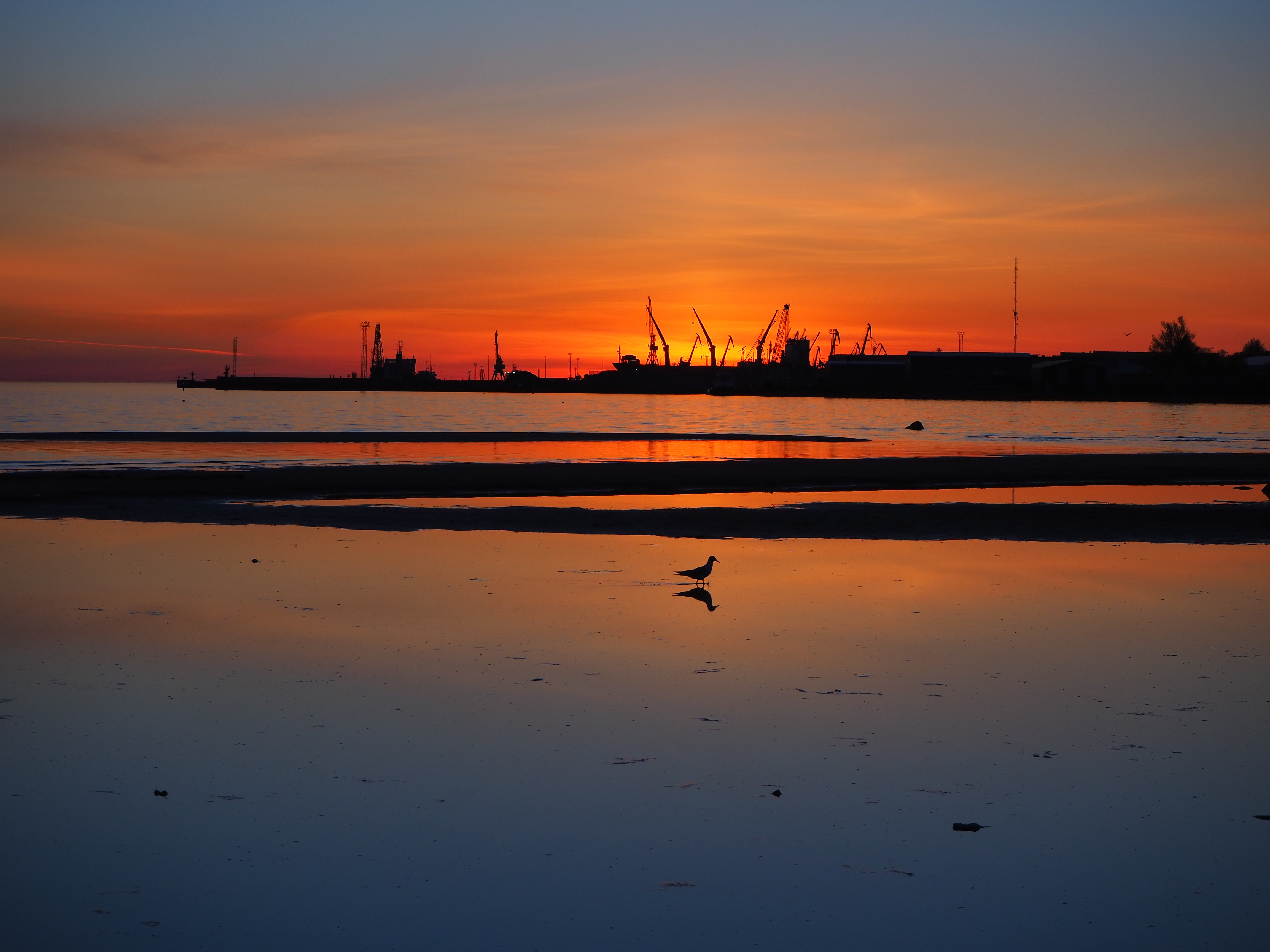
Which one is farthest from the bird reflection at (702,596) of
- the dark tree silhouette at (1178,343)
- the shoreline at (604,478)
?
the dark tree silhouette at (1178,343)

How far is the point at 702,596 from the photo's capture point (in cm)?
1268

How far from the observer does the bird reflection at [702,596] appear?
40.0 ft

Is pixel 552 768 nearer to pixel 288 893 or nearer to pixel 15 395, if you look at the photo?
pixel 288 893

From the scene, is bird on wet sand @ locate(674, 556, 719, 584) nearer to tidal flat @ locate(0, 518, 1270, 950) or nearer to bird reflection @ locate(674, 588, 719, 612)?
bird reflection @ locate(674, 588, 719, 612)

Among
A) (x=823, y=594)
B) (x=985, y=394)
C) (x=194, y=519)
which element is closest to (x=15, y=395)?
(x=985, y=394)

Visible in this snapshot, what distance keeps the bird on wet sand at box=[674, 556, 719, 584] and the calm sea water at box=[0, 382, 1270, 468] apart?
2450 cm

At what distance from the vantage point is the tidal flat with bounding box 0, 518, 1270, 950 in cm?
510

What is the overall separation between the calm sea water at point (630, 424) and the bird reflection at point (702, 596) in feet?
82.9

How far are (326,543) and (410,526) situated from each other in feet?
7.96

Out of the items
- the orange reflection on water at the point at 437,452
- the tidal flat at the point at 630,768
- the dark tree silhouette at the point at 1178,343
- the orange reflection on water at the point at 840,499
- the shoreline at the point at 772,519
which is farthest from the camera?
the dark tree silhouette at the point at 1178,343

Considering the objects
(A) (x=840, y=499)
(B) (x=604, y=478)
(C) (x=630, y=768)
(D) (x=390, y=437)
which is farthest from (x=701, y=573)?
(D) (x=390, y=437)

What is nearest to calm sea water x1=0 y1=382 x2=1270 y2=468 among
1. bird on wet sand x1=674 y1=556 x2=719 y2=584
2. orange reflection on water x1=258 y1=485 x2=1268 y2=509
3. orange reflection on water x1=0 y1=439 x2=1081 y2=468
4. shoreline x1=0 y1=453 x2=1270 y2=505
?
orange reflection on water x1=0 y1=439 x2=1081 y2=468

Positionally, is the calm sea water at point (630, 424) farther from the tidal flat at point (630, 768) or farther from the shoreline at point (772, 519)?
the tidal flat at point (630, 768)

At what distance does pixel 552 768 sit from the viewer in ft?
22.7
